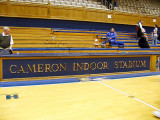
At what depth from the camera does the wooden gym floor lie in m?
1.53

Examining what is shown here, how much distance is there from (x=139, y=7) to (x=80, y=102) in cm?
844

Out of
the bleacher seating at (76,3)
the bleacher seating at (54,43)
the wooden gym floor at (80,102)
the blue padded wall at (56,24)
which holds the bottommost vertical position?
the wooden gym floor at (80,102)

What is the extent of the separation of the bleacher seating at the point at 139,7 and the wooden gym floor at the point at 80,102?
6.49 m

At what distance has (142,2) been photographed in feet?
31.2

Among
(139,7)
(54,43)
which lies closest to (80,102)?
(54,43)

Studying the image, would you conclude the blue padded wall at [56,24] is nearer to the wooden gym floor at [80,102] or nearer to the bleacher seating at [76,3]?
the bleacher seating at [76,3]

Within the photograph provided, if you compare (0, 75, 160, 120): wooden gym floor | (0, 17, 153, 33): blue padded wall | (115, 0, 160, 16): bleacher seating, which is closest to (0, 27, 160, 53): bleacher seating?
(0, 17, 153, 33): blue padded wall

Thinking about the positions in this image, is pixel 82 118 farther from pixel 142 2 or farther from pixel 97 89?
pixel 142 2

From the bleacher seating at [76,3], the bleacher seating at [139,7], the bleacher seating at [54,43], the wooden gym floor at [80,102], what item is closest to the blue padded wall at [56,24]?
the bleacher seating at [54,43]

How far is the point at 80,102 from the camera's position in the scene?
1863mm

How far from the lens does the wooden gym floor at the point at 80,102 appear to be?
1525 millimetres

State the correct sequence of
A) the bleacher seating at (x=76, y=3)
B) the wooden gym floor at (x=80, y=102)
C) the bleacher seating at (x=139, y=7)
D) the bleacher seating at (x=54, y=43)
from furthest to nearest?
the bleacher seating at (x=139, y=7)
the bleacher seating at (x=76, y=3)
the bleacher seating at (x=54, y=43)
the wooden gym floor at (x=80, y=102)

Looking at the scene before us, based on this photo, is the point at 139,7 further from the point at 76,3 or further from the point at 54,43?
the point at 54,43

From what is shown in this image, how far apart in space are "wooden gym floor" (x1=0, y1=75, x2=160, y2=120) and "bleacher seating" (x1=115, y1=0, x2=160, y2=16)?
649cm
